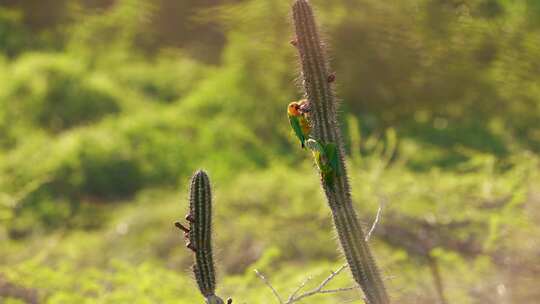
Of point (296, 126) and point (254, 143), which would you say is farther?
point (254, 143)

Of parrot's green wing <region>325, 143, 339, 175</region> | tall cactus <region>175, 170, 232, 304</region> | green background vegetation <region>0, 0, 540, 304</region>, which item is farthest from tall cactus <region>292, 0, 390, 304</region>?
green background vegetation <region>0, 0, 540, 304</region>

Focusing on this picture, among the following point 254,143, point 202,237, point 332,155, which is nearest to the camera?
point 332,155

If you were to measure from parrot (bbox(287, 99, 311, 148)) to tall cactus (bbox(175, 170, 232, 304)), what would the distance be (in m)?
0.23

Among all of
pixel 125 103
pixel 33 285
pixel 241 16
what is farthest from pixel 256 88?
pixel 33 285

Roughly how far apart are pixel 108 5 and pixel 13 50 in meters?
1.24

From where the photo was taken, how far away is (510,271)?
3463mm

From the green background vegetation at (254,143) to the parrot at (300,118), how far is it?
5.36 feet

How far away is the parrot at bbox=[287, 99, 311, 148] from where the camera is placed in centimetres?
175

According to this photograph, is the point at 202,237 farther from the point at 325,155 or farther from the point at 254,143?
the point at 254,143

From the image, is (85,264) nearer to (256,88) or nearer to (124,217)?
(124,217)

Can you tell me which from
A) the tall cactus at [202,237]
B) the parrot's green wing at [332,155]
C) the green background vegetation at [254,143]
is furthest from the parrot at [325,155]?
the green background vegetation at [254,143]

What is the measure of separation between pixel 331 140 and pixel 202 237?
34 centimetres

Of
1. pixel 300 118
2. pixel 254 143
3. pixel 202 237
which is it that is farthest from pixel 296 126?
pixel 254 143

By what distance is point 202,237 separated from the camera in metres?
1.83
